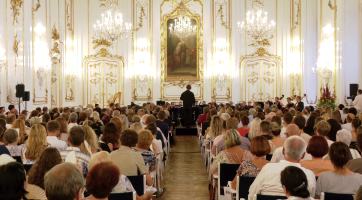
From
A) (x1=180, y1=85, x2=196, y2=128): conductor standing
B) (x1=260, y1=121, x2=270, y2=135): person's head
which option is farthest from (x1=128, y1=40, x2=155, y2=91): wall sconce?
(x1=260, y1=121, x2=270, y2=135): person's head

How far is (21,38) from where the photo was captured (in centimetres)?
1345

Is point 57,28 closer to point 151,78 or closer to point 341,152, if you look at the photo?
point 151,78

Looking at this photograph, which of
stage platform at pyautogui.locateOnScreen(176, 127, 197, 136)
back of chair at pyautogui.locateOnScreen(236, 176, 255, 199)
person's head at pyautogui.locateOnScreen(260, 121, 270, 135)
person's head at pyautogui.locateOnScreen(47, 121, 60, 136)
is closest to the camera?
back of chair at pyautogui.locateOnScreen(236, 176, 255, 199)

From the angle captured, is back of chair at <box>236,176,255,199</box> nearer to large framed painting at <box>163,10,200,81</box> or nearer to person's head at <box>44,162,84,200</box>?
person's head at <box>44,162,84,200</box>

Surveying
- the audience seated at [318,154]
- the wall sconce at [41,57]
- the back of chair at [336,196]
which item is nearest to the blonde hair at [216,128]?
the audience seated at [318,154]

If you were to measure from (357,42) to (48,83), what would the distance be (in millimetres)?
12774

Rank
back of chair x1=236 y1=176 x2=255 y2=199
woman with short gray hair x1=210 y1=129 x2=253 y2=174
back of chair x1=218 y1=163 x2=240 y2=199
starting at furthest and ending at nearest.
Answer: woman with short gray hair x1=210 y1=129 x2=253 y2=174 < back of chair x1=218 y1=163 x2=240 y2=199 < back of chair x1=236 y1=176 x2=255 y2=199

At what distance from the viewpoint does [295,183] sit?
292cm

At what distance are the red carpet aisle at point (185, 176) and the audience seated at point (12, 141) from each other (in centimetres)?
257

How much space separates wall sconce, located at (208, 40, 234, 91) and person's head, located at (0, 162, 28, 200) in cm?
1836

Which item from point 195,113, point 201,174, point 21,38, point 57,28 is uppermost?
point 57,28

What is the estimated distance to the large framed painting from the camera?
20.5m

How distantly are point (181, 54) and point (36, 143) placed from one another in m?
15.9

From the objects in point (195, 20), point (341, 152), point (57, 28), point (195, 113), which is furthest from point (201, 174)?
point (195, 20)
